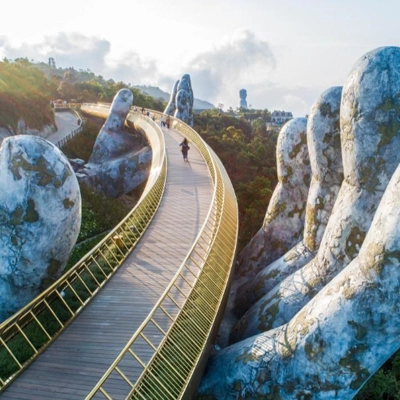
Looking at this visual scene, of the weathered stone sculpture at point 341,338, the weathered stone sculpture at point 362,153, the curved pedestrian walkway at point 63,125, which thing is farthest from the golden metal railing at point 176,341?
the curved pedestrian walkway at point 63,125

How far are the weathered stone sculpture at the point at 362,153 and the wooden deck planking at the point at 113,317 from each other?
3.38m

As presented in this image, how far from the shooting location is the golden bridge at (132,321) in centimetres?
734

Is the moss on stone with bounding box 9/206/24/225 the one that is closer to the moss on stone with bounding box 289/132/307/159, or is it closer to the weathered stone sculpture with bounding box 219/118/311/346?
the weathered stone sculpture with bounding box 219/118/311/346

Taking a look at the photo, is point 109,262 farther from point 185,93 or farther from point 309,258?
point 185,93

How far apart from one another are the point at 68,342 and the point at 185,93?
2796 cm

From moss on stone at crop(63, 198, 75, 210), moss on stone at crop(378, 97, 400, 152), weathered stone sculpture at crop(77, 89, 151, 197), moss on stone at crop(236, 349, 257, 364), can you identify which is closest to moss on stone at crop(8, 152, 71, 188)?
moss on stone at crop(63, 198, 75, 210)

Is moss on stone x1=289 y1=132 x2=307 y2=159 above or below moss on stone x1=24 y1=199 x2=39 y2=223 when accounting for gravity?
above

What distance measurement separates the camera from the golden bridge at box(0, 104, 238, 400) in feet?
24.1

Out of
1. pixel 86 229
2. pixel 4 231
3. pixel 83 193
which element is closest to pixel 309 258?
pixel 4 231

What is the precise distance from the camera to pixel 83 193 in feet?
70.4

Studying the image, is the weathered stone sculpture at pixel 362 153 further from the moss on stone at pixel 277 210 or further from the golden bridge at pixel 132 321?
the moss on stone at pixel 277 210

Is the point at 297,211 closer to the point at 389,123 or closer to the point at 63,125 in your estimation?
the point at 389,123

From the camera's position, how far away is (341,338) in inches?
275

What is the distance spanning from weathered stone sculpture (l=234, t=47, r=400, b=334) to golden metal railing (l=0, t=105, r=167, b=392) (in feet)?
15.1
